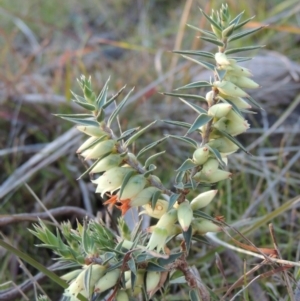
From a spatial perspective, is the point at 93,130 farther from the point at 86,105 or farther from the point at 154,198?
the point at 154,198

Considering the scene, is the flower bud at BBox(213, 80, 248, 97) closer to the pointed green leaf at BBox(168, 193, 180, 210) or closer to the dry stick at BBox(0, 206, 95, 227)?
the pointed green leaf at BBox(168, 193, 180, 210)

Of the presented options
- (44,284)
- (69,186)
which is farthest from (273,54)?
(44,284)

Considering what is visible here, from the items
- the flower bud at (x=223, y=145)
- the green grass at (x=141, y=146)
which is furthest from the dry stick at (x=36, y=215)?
the flower bud at (x=223, y=145)

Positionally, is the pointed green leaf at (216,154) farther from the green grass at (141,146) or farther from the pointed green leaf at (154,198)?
the green grass at (141,146)

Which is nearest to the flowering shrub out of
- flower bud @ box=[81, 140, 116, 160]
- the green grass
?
→ flower bud @ box=[81, 140, 116, 160]

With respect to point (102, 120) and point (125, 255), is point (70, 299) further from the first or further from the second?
point (102, 120)
